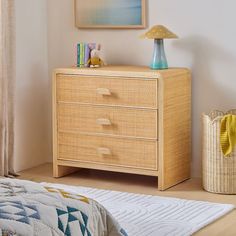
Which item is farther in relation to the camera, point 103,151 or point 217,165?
point 103,151

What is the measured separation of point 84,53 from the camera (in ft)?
17.4

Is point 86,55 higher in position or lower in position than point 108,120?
higher

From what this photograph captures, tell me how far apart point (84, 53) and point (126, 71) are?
1.72ft

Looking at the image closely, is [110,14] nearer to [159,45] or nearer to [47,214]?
[159,45]

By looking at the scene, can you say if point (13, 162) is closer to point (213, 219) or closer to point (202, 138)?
point (202, 138)

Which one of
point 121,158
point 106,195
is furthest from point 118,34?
point 106,195

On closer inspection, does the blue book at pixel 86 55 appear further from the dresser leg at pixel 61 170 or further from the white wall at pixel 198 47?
→ the dresser leg at pixel 61 170

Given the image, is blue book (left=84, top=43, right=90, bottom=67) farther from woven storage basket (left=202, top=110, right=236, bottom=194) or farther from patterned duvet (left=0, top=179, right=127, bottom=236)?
patterned duvet (left=0, top=179, right=127, bottom=236)

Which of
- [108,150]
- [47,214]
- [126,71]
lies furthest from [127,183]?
[47,214]

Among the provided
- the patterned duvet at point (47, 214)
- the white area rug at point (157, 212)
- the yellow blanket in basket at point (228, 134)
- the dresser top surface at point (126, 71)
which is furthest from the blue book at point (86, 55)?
the patterned duvet at point (47, 214)

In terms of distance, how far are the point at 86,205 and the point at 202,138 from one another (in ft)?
6.35

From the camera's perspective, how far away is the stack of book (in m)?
5.28

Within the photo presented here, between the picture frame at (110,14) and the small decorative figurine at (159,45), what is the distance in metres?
0.30

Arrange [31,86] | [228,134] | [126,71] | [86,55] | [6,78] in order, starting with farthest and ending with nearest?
1. [31,86]
2. [86,55]
3. [6,78]
4. [126,71]
5. [228,134]
